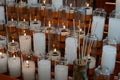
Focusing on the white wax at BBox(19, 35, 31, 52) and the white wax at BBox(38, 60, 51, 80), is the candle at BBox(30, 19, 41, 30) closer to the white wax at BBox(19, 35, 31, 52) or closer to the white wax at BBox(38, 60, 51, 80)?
the white wax at BBox(19, 35, 31, 52)

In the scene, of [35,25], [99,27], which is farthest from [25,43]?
[99,27]

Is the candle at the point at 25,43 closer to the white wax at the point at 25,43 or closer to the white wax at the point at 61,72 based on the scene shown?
the white wax at the point at 25,43

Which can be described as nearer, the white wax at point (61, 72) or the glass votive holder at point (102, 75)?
the glass votive holder at point (102, 75)

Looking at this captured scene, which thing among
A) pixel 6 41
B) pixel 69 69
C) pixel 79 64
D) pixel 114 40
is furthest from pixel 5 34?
pixel 79 64

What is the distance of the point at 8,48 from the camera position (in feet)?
3.93

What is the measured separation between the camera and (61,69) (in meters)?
1.05

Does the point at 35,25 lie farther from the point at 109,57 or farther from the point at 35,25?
the point at 109,57

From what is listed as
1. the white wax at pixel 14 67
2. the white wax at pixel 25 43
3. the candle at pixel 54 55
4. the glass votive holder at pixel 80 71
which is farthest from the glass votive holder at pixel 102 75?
the white wax at pixel 25 43

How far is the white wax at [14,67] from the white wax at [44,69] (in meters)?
0.10

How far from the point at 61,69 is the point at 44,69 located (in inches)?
3.1

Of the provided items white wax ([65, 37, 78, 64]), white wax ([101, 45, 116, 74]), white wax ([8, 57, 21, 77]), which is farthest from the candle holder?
white wax ([8, 57, 21, 77])

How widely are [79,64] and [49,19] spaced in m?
0.73

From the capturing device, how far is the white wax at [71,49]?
1186 millimetres

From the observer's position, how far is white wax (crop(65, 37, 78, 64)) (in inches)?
46.7
